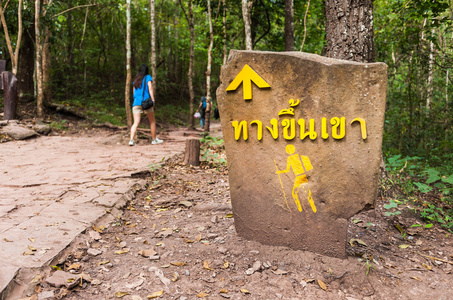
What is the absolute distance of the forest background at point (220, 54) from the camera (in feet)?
19.7

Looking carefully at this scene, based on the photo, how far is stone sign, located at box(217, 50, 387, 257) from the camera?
257cm

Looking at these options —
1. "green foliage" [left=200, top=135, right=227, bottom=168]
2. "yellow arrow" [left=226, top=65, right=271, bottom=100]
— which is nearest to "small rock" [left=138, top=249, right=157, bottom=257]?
"yellow arrow" [left=226, top=65, right=271, bottom=100]

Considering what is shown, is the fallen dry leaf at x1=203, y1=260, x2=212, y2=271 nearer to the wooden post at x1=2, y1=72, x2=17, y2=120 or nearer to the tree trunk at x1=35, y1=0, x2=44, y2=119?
the wooden post at x1=2, y1=72, x2=17, y2=120

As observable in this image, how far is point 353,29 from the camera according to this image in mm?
3910

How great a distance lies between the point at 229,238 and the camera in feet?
10.4

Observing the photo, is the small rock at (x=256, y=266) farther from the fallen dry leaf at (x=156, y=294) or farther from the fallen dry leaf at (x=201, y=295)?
the fallen dry leaf at (x=156, y=294)

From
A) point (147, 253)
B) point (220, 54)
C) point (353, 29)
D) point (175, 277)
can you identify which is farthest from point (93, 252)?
point (220, 54)

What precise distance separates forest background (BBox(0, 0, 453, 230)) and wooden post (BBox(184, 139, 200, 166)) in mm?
3095

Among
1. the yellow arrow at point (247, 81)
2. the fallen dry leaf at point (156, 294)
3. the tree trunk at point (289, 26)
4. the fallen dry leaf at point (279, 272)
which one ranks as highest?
the tree trunk at point (289, 26)

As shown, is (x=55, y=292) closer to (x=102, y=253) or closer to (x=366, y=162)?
(x=102, y=253)

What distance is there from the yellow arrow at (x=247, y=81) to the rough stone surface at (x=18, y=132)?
7.32 metres

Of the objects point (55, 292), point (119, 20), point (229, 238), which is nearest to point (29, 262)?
point (55, 292)

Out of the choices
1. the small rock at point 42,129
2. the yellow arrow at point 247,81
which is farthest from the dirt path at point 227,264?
the small rock at point 42,129

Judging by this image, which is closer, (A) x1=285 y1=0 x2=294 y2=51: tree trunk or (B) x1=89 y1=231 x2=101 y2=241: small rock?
(B) x1=89 y1=231 x2=101 y2=241: small rock
